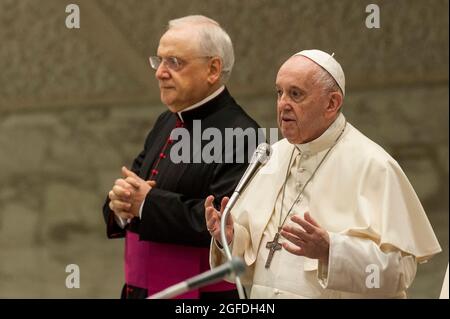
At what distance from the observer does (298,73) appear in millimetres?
4223

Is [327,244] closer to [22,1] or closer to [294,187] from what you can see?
[294,187]

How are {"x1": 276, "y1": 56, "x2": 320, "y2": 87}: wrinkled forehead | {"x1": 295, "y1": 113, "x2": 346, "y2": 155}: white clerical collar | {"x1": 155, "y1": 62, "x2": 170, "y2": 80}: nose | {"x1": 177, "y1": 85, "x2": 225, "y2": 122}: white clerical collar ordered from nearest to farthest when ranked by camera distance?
{"x1": 276, "y1": 56, "x2": 320, "y2": 87}: wrinkled forehead → {"x1": 295, "y1": 113, "x2": 346, "y2": 155}: white clerical collar → {"x1": 155, "y1": 62, "x2": 170, "y2": 80}: nose → {"x1": 177, "y1": 85, "x2": 225, "y2": 122}: white clerical collar

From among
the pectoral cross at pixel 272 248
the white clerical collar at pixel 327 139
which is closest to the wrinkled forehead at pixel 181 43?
the white clerical collar at pixel 327 139

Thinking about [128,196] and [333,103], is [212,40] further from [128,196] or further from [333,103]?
[333,103]

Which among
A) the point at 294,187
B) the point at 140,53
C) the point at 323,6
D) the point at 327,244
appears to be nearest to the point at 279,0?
the point at 323,6

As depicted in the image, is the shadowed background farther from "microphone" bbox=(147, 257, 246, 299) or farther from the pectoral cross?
"microphone" bbox=(147, 257, 246, 299)

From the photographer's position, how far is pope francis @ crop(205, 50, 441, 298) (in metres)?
4.00

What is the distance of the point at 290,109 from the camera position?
13.8 feet

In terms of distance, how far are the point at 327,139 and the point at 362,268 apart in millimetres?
560

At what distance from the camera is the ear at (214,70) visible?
4953 millimetres

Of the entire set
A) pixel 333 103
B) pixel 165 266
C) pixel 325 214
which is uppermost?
pixel 333 103

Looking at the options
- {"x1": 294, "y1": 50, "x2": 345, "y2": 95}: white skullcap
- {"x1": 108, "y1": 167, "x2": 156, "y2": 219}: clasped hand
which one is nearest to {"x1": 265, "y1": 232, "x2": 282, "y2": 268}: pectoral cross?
{"x1": 294, "y1": 50, "x2": 345, "y2": 95}: white skullcap

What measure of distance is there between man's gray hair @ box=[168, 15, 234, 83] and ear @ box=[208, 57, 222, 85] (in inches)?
0.8

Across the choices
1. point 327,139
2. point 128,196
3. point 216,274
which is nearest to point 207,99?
point 128,196
